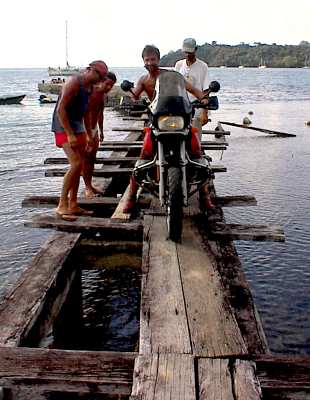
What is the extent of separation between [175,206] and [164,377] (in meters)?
2.22

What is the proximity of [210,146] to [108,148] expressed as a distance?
2.23 meters

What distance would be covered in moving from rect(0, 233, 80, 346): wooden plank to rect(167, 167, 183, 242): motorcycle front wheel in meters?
1.04

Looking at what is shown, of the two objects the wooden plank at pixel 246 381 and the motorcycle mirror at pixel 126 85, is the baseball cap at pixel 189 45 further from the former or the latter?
the wooden plank at pixel 246 381

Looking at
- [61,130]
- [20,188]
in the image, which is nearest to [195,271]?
[61,130]

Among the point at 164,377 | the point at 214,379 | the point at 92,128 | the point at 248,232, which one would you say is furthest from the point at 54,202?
the point at 214,379

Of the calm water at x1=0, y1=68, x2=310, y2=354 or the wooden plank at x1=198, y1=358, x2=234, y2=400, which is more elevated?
the wooden plank at x1=198, y1=358, x2=234, y2=400

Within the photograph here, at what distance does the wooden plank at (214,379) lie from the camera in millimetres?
2682

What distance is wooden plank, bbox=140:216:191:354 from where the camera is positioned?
319 centimetres

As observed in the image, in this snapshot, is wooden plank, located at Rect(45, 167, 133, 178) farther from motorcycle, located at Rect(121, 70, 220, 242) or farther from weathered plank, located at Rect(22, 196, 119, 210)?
motorcycle, located at Rect(121, 70, 220, 242)

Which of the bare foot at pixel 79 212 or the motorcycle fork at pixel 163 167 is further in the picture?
the bare foot at pixel 79 212

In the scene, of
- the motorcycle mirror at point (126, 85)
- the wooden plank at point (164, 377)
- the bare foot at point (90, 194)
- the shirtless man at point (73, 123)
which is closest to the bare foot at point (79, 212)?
the shirtless man at point (73, 123)

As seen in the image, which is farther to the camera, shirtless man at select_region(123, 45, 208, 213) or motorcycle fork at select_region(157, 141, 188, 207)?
shirtless man at select_region(123, 45, 208, 213)

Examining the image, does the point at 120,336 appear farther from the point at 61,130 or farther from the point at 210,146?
the point at 210,146

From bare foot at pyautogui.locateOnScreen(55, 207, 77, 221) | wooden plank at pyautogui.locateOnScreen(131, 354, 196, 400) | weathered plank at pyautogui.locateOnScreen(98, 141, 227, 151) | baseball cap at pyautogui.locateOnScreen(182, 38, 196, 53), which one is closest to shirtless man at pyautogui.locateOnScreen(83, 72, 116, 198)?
baseball cap at pyautogui.locateOnScreen(182, 38, 196, 53)
